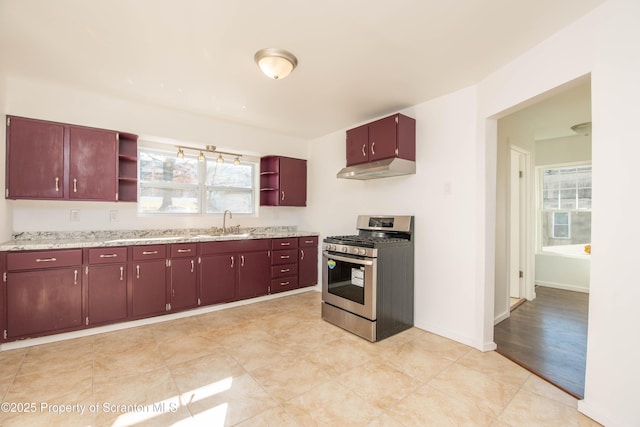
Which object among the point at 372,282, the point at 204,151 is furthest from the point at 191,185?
the point at 372,282

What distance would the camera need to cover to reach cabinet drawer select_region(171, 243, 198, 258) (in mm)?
3256

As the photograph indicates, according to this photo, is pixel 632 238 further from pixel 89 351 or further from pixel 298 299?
pixel 89 351

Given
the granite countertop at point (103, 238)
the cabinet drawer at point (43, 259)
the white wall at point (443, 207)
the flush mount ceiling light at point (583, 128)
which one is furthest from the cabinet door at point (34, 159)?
the flush mount ceiling light at point (583, 128)

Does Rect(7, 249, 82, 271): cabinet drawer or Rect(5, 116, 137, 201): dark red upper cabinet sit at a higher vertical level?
Rect(5, 116, 137, 201): dark red upper cabinet

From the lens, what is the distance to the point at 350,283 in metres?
3.03

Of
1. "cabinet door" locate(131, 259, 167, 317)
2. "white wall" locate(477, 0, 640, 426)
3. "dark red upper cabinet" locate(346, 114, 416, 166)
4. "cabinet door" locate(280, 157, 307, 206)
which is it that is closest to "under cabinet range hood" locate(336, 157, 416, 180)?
"dark red upper cabinet" locate(346, 114, 416, 166)

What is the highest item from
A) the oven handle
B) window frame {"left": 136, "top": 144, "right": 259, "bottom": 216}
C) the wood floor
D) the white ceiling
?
the white ceiling

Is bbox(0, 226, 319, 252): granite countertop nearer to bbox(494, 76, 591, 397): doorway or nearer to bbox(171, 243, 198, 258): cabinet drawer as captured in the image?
bbox(171, 243, 198, 258): cabinet drawer

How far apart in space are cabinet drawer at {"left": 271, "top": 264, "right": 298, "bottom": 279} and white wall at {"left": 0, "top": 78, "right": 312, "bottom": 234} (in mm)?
1004

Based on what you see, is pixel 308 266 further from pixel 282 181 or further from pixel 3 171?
pixel 3 171

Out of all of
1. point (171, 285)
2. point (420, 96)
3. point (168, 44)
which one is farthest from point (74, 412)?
point (420, 96)

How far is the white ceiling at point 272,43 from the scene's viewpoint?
69.7 inches

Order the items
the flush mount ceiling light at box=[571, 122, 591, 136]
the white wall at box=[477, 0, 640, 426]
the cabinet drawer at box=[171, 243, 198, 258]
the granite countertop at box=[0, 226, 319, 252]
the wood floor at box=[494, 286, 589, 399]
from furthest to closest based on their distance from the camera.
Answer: the flush mount ceiling light at box=[571, 122, 591, 136], the cabinet drawer at box=[171, 243, 198, 258], the granite countertop at box=[0, 226, 319, 252], the wood floor at box=[494, 286, 589, 399], the white wall at box=[477, 0, 640, 426]

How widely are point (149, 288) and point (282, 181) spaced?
2.32 meters
